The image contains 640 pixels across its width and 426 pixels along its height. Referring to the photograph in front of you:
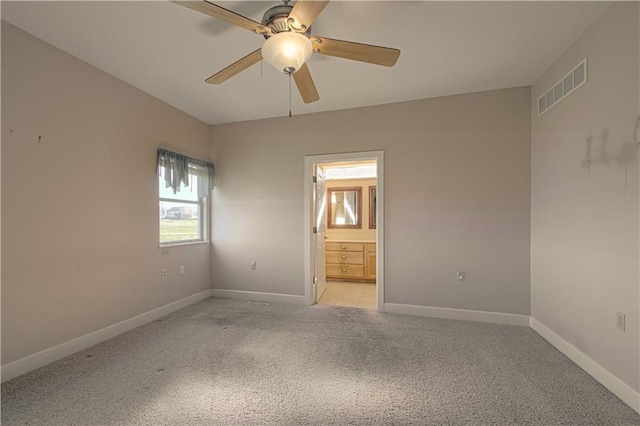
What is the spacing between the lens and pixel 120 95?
2.88m

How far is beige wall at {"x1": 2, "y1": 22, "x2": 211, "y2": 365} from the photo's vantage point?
2080 millimetres

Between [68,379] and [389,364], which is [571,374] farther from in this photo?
[68,379]

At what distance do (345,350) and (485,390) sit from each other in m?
1.10

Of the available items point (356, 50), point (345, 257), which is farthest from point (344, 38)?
point (345, 257)

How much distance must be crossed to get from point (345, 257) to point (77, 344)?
156 inches

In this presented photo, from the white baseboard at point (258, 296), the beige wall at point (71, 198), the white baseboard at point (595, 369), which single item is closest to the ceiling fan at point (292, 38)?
the beige wall at point (71, 198)

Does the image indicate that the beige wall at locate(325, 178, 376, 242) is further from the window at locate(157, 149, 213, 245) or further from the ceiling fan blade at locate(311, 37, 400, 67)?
the ceiling fan blade at locate(311, 37, 400, 67)

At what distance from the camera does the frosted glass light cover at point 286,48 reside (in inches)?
59.6

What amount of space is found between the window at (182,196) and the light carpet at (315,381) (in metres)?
1.27

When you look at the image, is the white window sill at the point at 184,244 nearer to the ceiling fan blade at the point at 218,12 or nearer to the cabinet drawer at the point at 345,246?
the cabinet drawer at the point at 345,246

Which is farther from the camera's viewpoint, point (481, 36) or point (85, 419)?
point (481, 36)

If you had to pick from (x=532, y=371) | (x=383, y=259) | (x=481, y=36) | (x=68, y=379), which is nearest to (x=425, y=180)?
(x=383, y=259)

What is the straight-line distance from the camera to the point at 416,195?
3422mm

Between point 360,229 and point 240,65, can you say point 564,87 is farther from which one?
point 360,229
